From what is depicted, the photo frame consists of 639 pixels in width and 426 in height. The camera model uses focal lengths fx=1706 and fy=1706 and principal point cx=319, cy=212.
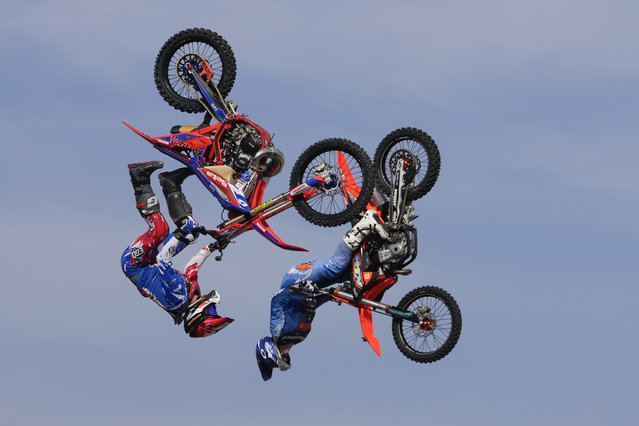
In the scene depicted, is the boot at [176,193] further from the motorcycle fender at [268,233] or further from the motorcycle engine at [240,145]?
the motorcycle fender at [268,233]

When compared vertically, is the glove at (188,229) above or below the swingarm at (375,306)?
above

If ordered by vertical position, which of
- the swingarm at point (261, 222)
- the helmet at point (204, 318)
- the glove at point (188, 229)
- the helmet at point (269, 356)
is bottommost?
the helmet at point (269, 356)

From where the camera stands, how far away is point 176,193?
32156 millimetres

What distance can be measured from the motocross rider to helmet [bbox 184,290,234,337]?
2.92 ft

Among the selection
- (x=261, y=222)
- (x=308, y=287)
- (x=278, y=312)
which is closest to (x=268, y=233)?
(x=261, y=222)

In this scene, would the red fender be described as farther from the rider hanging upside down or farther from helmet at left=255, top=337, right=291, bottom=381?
the rider hanging upside down

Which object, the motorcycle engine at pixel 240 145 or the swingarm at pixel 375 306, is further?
the motorcycle engine at pixel 240 145

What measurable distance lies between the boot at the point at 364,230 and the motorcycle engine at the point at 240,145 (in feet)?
7.97

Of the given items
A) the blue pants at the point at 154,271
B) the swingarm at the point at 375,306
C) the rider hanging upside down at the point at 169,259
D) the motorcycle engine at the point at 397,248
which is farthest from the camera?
the blue pants at the point at 154,271

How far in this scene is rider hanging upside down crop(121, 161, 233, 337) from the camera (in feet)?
105

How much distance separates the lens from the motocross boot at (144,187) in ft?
106

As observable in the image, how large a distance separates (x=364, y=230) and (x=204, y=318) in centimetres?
364

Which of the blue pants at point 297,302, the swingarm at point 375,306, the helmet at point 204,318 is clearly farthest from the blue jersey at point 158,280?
the swingarm at point 375,306

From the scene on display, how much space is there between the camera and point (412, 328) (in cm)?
3155
